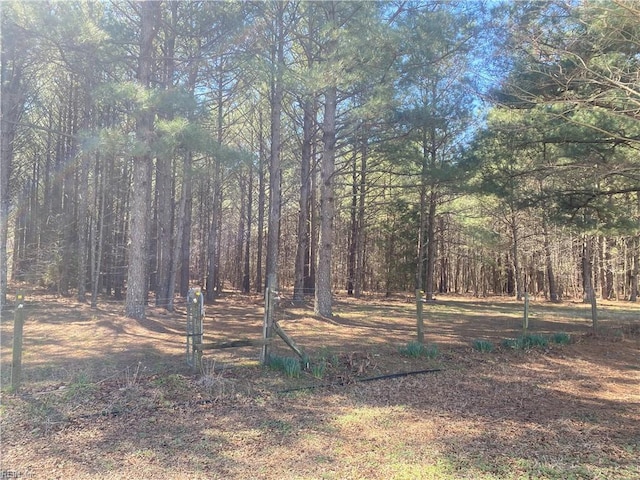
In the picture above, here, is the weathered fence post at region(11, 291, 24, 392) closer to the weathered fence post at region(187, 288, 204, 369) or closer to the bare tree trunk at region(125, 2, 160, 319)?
the weathered fence post at region(187, 288, 204, 369)

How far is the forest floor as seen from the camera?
344 cm

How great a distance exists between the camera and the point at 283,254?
29.0 metres

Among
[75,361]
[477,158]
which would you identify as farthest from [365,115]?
[75,361]

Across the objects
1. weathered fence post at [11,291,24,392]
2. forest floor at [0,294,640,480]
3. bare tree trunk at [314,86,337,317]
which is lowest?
forest floor at [0,294,640,480]

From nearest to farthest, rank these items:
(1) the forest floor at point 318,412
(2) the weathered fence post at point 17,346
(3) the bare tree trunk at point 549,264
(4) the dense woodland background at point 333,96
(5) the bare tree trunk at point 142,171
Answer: (1) the forest floor at point 318,412, (2) the weathered fence post at point 17,346, (4) the dense woodland background at point 333,96, (5) the bare tree trunk at point 142,171, (3) the bare tree trunk at point 549,264

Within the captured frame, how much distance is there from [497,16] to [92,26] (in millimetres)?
7652

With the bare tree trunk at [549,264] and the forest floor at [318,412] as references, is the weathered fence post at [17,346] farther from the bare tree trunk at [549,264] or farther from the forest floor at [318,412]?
the bare tree trunk at [549,264]

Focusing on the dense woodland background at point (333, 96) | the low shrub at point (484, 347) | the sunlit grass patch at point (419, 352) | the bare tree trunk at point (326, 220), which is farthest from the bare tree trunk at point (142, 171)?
the low shrub at point (484, 347)

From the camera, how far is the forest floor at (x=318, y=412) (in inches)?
136

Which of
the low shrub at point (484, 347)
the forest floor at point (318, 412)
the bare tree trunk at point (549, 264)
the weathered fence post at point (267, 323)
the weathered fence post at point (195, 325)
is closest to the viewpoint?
the forest floor at point (318, 412)

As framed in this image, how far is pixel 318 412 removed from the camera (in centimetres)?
474

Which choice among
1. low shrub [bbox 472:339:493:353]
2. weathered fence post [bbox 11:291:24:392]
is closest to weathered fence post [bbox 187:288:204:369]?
weathered fence post [bbox 11:291:24:392]

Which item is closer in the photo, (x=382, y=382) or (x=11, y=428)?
(x=11, y=428)

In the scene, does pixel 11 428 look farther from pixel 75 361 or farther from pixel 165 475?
pixel 75 361
